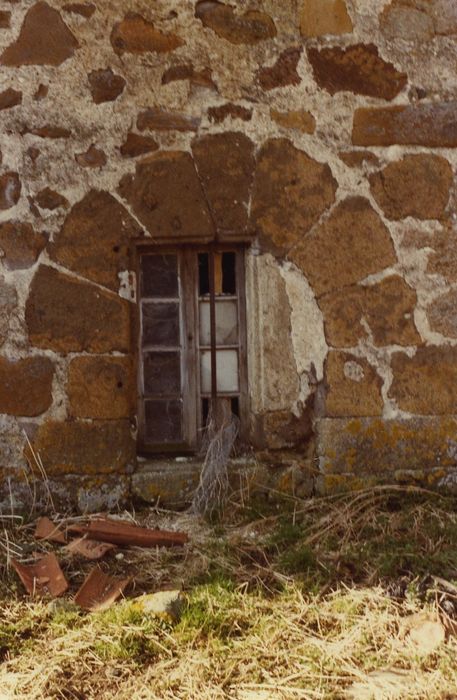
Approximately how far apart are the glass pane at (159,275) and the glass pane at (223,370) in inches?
13.7

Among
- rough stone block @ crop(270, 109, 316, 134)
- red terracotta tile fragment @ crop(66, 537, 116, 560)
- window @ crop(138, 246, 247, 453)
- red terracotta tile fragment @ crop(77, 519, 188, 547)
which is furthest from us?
window @ crop(138, 246, 247, 453)

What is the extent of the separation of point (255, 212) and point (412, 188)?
734 mm

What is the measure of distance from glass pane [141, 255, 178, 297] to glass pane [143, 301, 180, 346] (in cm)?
6

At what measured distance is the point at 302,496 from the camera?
10.8 ft

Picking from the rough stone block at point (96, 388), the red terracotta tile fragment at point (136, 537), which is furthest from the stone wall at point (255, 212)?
the red terracotta tile fragment at point (136, 537)

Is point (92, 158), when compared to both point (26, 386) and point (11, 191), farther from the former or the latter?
point (26, 386)

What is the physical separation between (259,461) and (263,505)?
0.21 metres

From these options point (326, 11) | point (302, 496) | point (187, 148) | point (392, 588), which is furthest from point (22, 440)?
point (326, 11)

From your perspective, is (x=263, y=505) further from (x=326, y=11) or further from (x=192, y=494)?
(x=326, y=11)

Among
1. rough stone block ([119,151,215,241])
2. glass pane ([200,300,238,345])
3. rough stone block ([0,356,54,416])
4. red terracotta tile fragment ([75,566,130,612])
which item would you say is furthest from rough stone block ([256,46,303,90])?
red terracotta tile fragment ([75,566,130,612])

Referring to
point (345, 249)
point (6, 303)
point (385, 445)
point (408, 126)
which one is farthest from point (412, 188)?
point (6, 303)

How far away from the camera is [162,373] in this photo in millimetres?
3434

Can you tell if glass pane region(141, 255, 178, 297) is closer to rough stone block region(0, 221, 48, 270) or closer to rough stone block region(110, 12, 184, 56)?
rough stone block region(0, 221, 48, 270)

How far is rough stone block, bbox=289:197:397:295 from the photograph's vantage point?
331 centimetres
